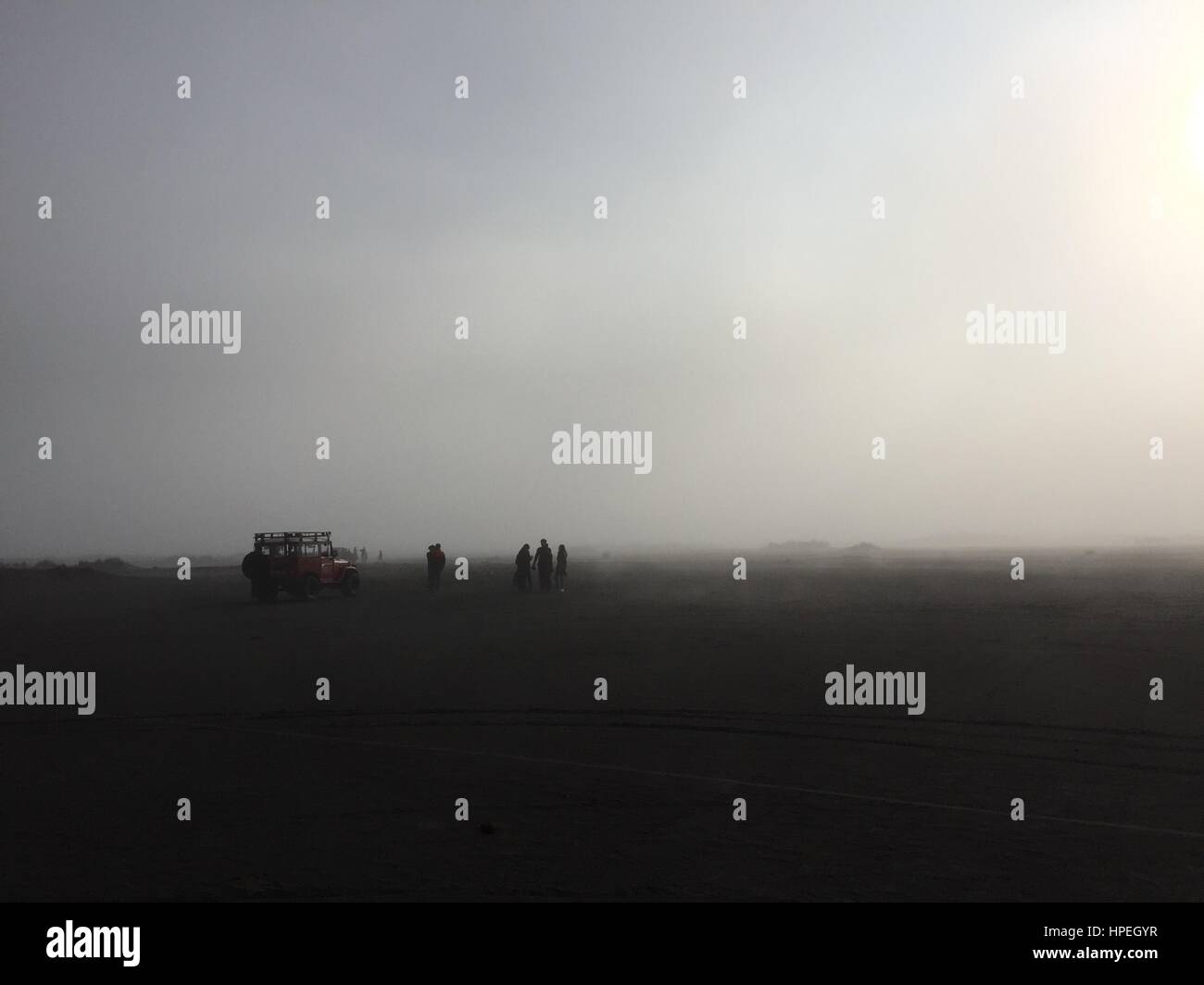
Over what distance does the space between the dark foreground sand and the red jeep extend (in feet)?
35.4

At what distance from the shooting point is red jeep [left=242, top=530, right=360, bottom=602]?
1395 inches

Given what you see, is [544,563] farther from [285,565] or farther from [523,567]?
[285,565]

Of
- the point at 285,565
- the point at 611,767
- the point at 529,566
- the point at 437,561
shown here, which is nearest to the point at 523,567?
the point at 529,566

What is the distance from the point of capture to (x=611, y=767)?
1095cm

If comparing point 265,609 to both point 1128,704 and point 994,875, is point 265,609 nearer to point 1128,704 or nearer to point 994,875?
point 1128,704

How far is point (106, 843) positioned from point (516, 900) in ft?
11.8

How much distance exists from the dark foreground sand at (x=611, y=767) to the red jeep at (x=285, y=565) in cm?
1079

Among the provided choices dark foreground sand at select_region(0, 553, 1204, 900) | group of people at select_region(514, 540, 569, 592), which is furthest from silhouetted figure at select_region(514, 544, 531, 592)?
dark foreground sand at select_region(0, 553, 1204, 900)

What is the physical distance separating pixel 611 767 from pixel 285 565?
88.3 ft

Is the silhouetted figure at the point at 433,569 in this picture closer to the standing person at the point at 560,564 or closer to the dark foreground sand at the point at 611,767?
the standing person at the point at 560,564

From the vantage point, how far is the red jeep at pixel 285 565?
35.4 meters

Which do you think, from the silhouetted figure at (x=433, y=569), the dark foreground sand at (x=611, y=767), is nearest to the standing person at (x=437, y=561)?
the silhouetted figure at (x=433, y=569)

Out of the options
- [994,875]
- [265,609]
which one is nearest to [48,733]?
[994,875]

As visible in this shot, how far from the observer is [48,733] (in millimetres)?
13375
